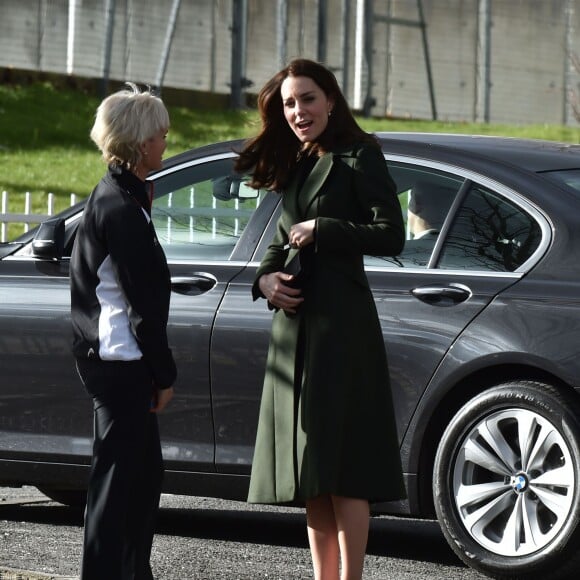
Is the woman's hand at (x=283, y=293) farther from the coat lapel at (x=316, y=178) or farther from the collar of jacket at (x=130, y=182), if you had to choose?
the collar of jacket at (x=130, y=182)

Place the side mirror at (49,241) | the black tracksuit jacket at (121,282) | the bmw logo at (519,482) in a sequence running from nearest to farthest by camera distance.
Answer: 1. the black tracksuit jacket at (121,282)
2. the bmw logo at (519,482)
3. the side mirror at (49,241)

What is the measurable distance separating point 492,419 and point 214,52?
2609cm

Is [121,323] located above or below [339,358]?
above

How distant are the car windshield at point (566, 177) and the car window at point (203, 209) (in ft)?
3.66

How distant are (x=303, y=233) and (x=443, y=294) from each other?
4.09 ft

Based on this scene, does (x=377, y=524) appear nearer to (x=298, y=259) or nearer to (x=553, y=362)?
(x=553, y=362)

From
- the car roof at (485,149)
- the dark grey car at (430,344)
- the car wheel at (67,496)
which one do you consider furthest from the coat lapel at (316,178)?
the car wheel at (67,496)

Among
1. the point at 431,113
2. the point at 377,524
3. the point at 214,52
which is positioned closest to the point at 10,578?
the point at 377,524

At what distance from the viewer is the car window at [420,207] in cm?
591

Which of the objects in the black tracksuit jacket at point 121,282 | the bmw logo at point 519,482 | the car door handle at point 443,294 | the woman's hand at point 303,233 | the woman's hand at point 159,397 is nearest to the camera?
the black tracksuit jacket at point 121,282

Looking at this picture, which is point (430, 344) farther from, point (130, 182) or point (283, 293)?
point (130, 182)

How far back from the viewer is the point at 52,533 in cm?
664

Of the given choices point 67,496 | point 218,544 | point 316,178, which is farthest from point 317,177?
point 67,496

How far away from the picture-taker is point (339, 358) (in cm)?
463
